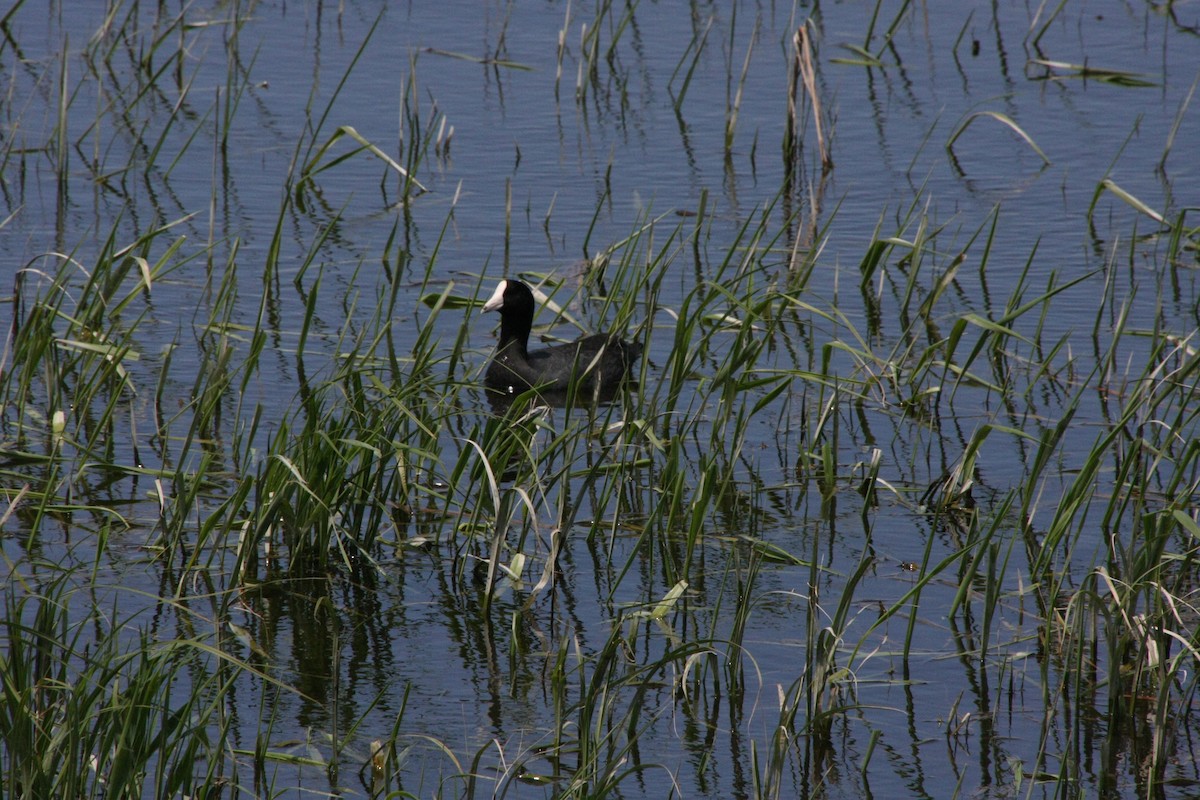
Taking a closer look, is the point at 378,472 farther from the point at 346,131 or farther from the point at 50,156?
the point at 50,156

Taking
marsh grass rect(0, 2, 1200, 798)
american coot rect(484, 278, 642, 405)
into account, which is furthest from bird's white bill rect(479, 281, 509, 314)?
marsh grass rect(0, 2, 1200, 798)

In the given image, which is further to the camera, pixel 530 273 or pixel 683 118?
pixel 683 118

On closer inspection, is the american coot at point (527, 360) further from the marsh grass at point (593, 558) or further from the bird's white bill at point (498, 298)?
the marsh grass at point (593, 558)

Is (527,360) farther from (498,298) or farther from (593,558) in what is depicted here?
(593,558)

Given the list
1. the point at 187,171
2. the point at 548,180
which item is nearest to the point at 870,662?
the point at 548,180

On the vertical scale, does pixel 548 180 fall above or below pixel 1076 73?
below

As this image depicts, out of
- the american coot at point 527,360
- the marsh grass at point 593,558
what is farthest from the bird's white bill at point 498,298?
the marsh grass at point 593,558

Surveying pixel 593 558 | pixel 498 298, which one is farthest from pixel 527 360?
pixel 593 558

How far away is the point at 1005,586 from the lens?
5.30 metres

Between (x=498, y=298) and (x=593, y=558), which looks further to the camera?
(x=498, y=298)

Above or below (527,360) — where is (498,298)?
above

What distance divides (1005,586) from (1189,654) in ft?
2.57

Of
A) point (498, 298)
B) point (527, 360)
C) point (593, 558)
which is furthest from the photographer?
point (527, 360)

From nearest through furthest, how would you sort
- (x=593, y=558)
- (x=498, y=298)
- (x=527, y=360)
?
1. (x=593, y=558)
2. (x=498, y=298)
3. (x=527, y=360)
